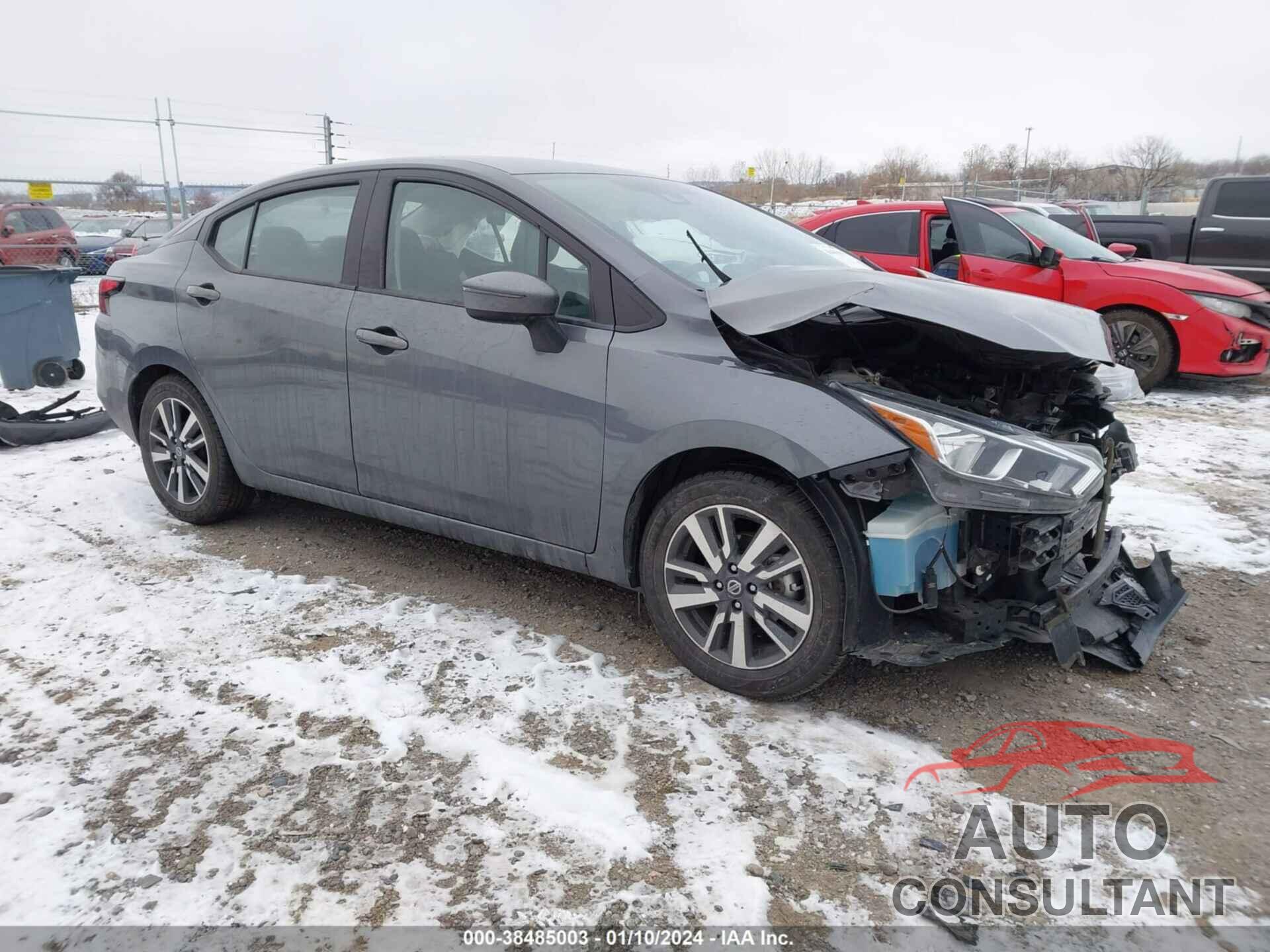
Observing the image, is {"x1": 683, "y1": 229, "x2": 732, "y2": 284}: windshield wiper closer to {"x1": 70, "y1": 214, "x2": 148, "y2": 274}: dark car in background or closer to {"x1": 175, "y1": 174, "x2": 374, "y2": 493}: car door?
{"x1": 175, "y1": 174, "x2": 374, "y2": 493}: car door

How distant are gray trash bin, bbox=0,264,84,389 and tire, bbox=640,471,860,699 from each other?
7085 millimetres

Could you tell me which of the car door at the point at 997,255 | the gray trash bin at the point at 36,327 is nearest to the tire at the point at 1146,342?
the car door at the point at 997,255

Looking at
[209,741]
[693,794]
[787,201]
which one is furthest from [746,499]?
[787,201]

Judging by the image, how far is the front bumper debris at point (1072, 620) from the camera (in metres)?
2.80

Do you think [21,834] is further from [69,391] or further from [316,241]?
[69,391]

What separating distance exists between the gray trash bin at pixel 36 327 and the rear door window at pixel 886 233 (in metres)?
6.92

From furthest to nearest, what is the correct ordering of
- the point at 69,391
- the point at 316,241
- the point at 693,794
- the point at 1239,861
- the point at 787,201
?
1. the point at 787,201
2. the point at 69,391
3. the point at 316,241
4. the point at 693,794
5. the point at 1239,861

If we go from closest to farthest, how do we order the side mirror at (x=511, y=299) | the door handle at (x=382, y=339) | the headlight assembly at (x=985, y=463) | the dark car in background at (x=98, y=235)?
the headlight assembly at (x=985, y=463)
the side mirror at (x=511, y=299)
the door handle at (x=382, y=339)
the dark car in background at (x=98, y=235)

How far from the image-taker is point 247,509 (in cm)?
477

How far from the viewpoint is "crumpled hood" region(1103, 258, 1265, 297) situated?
308 inches

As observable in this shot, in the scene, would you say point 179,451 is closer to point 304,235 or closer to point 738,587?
point 304,235

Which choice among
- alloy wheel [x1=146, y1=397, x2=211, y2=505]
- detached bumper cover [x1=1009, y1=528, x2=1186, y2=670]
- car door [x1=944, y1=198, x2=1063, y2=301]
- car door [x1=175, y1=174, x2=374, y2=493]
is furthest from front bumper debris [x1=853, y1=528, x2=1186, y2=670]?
car door [x1=944, y1=198, x2=1063, y2=301]

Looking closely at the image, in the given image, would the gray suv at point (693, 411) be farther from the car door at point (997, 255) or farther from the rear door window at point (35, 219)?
the rear door window at point (35, 219)

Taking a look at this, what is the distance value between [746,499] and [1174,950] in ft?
5.03
